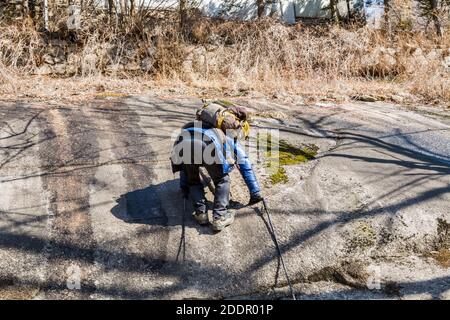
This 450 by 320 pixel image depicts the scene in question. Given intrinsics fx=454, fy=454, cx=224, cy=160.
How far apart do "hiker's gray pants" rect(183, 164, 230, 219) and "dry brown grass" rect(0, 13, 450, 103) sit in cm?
488

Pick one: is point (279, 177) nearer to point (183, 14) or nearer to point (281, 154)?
point (281, 154)

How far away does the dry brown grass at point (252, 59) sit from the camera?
9.31 meters

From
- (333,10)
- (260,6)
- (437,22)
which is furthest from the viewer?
(333,10)

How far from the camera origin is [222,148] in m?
4.15

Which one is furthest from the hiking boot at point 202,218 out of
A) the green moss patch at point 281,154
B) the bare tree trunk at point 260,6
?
the bare tree trunk at point 260,6

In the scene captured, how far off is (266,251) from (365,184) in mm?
1530

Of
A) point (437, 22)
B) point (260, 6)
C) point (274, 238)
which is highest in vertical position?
point (260, 6)

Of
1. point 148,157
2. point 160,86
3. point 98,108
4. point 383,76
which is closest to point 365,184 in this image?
A: point 148,157

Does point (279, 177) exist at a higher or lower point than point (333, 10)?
lower

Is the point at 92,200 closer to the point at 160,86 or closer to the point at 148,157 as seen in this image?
the point at 148,157

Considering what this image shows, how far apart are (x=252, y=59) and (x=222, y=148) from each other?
707 centimetres

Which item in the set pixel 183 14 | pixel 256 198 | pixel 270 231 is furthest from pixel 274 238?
pixel 183 14

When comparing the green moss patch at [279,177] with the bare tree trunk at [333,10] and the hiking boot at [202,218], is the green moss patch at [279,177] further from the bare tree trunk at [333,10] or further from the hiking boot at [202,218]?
the bare tree trunk at [333,10]

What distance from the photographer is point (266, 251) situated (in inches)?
158
